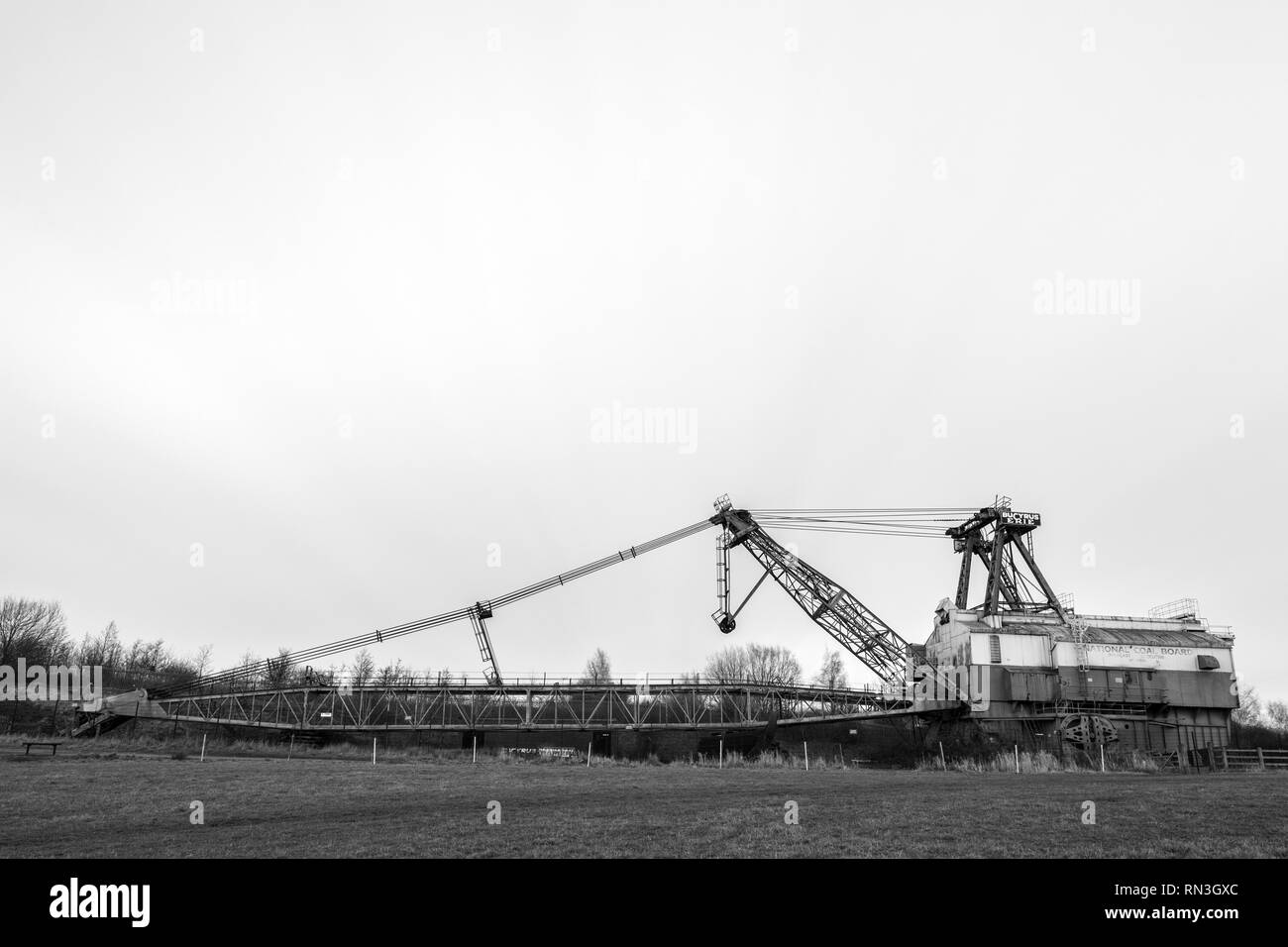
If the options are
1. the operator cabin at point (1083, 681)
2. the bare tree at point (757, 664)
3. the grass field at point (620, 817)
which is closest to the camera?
the grass field at point (620, 817)

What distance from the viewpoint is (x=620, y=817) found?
46.1 feet

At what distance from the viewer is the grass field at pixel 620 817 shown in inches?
428

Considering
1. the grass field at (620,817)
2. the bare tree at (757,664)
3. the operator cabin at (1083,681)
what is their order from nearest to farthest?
the grass field at (620,817)
the operator cabin at (1083,681)
the bare tree at (757,664)

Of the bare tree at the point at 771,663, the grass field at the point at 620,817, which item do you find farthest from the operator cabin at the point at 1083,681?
the bare tree at the point at 771,663

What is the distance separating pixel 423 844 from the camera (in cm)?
1107

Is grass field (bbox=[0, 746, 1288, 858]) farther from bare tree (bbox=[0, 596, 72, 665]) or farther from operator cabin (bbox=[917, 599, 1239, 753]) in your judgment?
bare tree (bbox=[0, 596, 72, 665])

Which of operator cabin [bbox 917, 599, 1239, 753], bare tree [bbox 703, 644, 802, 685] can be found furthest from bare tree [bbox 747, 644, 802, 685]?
operator cabin [bbox 917, 599, 1239, 753]

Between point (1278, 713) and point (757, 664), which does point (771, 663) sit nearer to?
point (757, 664)

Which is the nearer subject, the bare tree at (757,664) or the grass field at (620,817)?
the grass field at (620,817)

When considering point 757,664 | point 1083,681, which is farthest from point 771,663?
point 1083,681

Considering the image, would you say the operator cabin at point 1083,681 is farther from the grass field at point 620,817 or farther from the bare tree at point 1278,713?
the bare tree at point 1278,713
